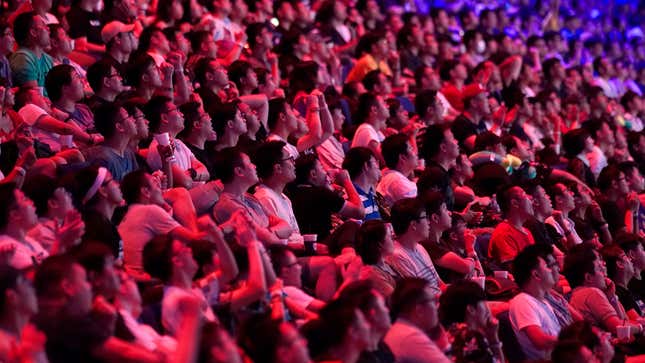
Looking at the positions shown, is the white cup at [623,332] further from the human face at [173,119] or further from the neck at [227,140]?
the human face at [173,119]

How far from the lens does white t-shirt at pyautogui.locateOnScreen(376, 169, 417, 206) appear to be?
23.5 feet

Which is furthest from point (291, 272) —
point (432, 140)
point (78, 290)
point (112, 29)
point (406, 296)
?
point (112, 29)

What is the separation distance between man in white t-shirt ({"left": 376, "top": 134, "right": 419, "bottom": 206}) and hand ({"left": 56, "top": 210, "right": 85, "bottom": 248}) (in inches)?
104

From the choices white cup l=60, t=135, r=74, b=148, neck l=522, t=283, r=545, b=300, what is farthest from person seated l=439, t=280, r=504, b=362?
white cup l=60, t=135, r=74, b=148

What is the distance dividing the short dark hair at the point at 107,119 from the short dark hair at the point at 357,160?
56.5 inches

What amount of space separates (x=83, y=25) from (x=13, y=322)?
15.9ft

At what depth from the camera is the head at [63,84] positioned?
6543 mm

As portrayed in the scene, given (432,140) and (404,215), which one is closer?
(404,215)

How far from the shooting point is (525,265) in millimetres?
6051

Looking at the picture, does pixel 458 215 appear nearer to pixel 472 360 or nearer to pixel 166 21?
pixel 472 360

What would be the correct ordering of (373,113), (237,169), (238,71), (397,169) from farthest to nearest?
(373,113)
(238,71)
(397,169)
(237,169)

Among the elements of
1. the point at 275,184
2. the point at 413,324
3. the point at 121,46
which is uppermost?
the point at 413,324

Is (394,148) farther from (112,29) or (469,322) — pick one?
(112,29)

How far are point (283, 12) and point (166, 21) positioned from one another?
1.68 meters
